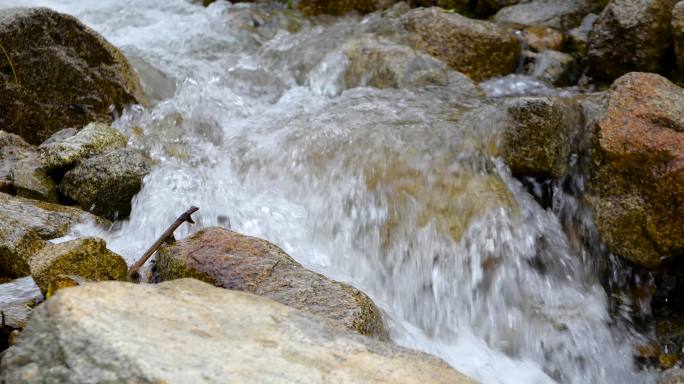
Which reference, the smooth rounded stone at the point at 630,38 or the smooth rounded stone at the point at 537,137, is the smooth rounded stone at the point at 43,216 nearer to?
the smooth rounded stone at the point at 537,137

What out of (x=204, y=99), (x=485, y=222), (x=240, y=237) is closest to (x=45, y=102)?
(x=204, y=99)

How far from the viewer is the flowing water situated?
4125mm

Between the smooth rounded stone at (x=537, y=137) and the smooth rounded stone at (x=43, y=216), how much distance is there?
9.26 ft

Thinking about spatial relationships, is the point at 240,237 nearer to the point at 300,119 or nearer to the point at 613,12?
Result: the point at 300,119

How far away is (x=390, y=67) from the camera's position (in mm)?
6414

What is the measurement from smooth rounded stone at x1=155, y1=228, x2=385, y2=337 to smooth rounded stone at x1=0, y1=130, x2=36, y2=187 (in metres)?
2.18

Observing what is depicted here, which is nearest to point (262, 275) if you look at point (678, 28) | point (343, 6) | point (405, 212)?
point (405, 212)

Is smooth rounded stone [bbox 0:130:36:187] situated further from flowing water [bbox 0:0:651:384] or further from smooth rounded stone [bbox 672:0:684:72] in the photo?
smooth rounded stone [bbox 672:0:684:72]

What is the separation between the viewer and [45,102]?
5.64m

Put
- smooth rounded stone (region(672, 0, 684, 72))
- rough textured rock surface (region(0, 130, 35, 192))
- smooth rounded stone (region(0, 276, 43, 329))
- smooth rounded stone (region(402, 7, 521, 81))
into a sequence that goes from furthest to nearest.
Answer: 1. smooth rounded stone (region(402, 7, 521, 81))
2. smooth rounded stone (region(672, 0, 684, 72))
3. rough textured rock surface (region(0, 130, 35, 192))
4. smooth rounded stone (region(0, 276, 43, 329))

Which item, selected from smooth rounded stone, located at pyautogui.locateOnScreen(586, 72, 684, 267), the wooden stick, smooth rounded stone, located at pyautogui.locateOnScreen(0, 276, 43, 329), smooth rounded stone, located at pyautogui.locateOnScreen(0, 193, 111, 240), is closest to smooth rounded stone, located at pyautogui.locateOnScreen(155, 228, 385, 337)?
the wooden stick

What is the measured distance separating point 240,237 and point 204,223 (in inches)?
45.6

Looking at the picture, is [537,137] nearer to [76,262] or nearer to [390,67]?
[390,67]

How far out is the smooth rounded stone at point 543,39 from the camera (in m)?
Result: 7.37
